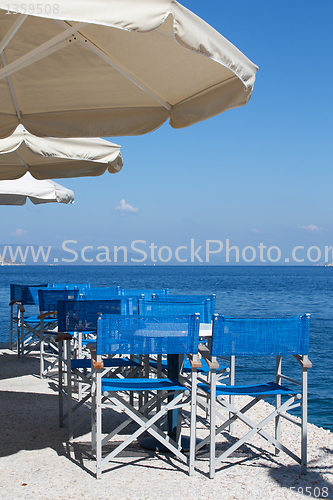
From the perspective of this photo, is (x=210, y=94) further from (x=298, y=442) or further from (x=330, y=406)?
(x=330, y=406)

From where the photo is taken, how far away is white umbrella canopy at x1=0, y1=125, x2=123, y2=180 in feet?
14.7

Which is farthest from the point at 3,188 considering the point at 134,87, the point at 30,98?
the point at 134,87

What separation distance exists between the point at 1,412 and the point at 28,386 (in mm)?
1010

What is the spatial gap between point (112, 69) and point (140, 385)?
2.10 m

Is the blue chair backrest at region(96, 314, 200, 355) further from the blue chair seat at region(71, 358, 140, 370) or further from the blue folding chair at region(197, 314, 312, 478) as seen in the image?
the blue chair seat at region(71, 358, 140, 370)

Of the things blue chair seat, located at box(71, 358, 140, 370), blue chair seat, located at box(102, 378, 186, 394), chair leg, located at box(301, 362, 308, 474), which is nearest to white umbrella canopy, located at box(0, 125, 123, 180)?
blue chair seat, located at box(71, 358, 140, 370)

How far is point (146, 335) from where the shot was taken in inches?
122

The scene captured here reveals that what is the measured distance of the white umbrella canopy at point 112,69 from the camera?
6.57 ft

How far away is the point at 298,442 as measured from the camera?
388 cm

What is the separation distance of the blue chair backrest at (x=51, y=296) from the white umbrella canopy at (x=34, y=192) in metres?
1.17

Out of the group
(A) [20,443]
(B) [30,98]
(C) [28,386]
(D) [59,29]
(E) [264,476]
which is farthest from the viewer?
(C) [28,386]

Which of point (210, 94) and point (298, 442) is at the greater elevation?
point (210, 94)

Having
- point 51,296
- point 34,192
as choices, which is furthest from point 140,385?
point 34,192

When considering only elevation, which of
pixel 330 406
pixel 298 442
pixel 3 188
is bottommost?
pixel 330 406
